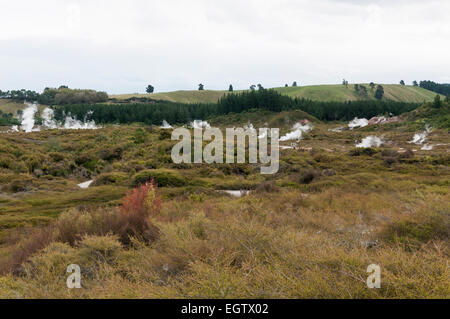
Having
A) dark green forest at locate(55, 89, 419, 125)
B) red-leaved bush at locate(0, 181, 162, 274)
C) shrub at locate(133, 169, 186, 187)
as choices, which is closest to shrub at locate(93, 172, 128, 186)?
shrub at locate(133, 169, 186, 187)

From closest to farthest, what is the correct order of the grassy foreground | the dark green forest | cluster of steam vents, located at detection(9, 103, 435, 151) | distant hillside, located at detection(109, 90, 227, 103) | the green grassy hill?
the grassy foreground → cluster of steam vents, located at detection(9, 103, 435, 151) → the dark green forest → the green grassy hill → distant hillside, located at detection(109, 90, 227, 103)

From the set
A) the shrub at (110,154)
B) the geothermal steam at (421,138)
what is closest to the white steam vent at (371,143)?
the geothermal steam at (421,138)

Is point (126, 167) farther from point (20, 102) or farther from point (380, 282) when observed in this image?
point (20, 102)

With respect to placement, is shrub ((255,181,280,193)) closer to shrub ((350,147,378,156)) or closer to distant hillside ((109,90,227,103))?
shrub ((350,147,378,156))

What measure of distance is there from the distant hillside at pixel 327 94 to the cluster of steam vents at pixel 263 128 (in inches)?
2435

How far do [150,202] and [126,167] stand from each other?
57.7 feet

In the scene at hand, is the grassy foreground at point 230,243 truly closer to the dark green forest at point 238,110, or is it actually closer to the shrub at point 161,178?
the shrub at point 161,178

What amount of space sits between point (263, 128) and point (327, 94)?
321 ft

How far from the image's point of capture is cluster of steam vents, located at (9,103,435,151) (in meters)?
43.7

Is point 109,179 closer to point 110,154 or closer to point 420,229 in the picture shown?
point 110,154

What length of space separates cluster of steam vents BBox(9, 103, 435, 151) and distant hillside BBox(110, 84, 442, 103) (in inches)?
2435

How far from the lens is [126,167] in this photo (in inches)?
1085

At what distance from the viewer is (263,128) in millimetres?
64500
